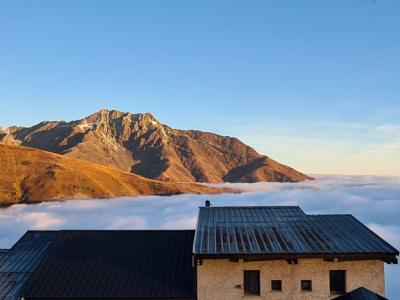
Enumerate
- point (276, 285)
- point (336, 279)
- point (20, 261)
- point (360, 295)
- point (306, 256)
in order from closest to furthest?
1. point (360, 295)
2. point (306, 256)
3. point (276, 285)
4. point (336, 279)
5. point (20, 261)

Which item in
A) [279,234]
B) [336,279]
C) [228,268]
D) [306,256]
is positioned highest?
[279,234]

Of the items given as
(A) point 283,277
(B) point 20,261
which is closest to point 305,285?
(A) point 283,277

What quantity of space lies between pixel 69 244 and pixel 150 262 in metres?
5.55

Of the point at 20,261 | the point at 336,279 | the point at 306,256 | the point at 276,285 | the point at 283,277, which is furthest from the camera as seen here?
the point at 20,261

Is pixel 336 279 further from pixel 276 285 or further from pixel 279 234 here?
pixel 279 234

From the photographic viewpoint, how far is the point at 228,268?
2398cm

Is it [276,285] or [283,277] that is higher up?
[283,277]

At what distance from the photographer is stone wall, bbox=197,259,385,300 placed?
23828 mm

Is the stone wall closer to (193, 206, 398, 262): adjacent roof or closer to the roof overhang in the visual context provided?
the roof overhang

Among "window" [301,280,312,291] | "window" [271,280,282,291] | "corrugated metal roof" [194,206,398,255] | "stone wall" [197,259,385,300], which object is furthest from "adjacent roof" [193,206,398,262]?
"window" [271,280,282,291]

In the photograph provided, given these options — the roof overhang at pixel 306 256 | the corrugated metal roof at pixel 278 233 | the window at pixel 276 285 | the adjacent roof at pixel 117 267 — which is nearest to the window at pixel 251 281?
the window at pixel 276 285

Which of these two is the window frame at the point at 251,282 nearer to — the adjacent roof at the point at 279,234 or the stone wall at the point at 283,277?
the stone wall at the point at 283,277

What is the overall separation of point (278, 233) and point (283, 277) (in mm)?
2656

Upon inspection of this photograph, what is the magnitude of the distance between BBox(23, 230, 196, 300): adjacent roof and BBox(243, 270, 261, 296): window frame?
2823 mm
